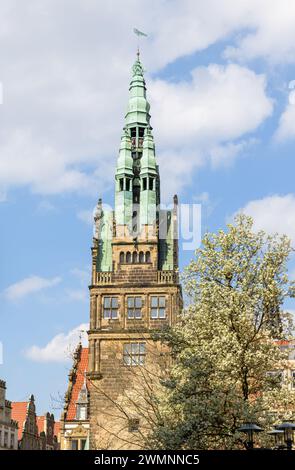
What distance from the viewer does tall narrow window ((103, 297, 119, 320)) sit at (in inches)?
2146

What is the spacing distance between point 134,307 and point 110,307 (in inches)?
66.2

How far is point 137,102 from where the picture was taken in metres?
62.3

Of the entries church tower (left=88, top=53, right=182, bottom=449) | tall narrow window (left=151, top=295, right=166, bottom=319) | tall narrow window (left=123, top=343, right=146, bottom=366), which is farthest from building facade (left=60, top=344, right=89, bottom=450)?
tall narrow window (left=151, top=295, right=166, bottom=319)

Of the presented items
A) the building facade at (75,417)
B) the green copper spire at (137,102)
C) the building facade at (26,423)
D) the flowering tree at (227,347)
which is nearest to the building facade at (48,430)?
the building facade at (26,423)

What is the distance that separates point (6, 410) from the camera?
69375 mm

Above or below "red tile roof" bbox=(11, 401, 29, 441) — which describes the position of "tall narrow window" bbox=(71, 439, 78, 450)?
below

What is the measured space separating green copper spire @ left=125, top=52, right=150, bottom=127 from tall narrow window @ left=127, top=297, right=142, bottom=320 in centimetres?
1504

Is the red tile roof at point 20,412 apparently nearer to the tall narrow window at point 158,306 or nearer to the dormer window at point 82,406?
the dormer window at point 82,406

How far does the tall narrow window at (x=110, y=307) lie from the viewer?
54.5m

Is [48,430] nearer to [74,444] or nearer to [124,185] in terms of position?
[74,444]

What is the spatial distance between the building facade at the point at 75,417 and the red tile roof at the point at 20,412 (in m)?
14.4

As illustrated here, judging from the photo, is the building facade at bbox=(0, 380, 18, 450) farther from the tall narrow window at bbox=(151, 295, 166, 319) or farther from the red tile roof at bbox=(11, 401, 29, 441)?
the tall narrow window at bbox=(151, 295, 166, 319)
